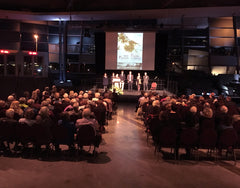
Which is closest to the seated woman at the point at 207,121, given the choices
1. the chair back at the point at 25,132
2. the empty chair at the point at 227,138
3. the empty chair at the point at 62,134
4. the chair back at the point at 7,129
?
the empty chair at the point at 227,138

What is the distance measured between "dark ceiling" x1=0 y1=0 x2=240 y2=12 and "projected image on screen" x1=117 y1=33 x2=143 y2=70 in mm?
2164

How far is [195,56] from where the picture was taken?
19547mm

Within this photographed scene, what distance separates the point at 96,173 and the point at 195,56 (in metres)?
17.3

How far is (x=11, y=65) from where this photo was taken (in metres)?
20.5

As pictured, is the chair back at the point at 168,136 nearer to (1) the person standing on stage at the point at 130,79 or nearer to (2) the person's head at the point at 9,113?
(2) the person's head at the point at 9,113

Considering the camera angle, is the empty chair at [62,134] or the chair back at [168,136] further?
the empty chair at [62,134]

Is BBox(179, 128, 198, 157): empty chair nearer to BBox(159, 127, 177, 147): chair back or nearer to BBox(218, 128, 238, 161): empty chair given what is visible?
BBox(159, 127, 177, 147): chair back

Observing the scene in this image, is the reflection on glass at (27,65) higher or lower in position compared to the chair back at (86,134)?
higher

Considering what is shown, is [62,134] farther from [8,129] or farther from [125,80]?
[125,80]

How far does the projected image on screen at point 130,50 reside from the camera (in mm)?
16938

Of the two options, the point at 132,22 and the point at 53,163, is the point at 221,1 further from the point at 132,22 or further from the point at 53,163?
the point at 53,163

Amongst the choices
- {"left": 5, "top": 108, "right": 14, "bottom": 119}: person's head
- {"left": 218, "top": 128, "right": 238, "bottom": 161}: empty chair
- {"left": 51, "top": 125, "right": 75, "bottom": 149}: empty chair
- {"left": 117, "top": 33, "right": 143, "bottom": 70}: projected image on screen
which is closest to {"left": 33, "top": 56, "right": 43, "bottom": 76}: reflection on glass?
{"left": 117, "top": 33, "right": 143, "bottom": 70}: projected image on screen

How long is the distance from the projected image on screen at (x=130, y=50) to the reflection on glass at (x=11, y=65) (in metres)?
10.0

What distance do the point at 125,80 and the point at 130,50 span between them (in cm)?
247
